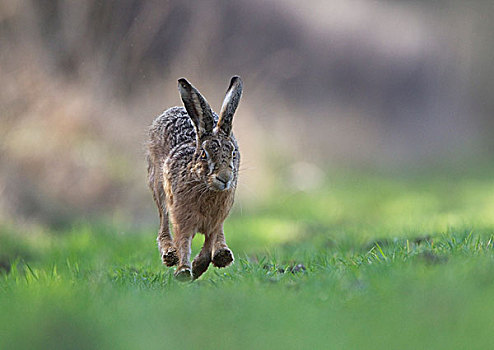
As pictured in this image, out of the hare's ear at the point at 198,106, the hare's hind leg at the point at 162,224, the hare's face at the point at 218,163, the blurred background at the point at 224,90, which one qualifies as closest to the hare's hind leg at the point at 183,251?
the hare's hind leg at the point at 162,224

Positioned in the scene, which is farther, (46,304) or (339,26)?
(339,26)

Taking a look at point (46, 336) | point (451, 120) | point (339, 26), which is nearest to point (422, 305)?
point (46, 336)

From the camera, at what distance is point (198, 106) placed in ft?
17.6

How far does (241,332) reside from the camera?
12.6ft

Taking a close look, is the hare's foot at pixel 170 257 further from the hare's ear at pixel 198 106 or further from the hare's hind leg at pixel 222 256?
the hare's ear at pixel 198 106

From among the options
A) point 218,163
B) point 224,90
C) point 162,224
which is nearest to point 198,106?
point 218,163

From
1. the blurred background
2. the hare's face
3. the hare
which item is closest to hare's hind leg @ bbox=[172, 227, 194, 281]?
the hare

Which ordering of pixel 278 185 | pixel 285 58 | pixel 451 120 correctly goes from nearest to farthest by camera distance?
pixel 278 185 → pixel 285 58 → pixel 451 120

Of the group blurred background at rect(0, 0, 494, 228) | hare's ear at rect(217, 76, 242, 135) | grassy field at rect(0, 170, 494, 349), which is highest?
blurred background at rect(0, 0, 494, 228)

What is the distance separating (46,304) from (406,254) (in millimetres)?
2460

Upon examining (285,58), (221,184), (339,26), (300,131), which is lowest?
→ (221,184)

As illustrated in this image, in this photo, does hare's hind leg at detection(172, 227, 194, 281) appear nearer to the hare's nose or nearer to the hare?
the hare

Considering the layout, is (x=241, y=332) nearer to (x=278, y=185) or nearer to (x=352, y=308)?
(x=352, y=308)

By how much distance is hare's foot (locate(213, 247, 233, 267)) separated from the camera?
18.4ft
